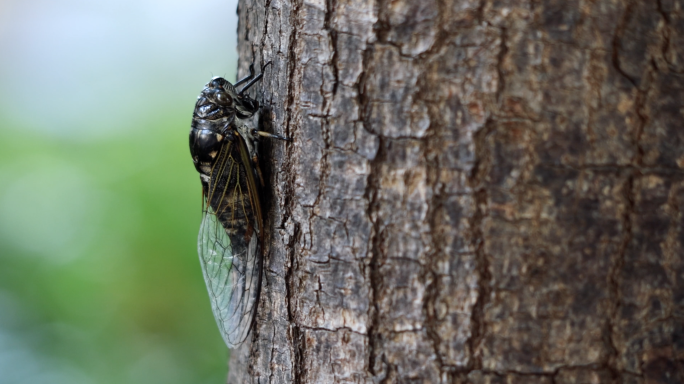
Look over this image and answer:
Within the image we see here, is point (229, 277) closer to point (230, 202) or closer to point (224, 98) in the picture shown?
point (230, 202)

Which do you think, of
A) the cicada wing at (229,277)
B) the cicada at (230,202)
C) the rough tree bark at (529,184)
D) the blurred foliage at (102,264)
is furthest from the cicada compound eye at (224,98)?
the blurred foliage at (102,264)

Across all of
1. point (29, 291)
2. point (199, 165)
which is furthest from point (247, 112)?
point (29, 291)

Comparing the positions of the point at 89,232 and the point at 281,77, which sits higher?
the point at 281,77

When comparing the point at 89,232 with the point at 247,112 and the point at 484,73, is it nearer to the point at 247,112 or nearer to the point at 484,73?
the point at 247,112

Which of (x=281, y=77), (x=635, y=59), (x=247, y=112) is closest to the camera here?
(x=635, y=59)

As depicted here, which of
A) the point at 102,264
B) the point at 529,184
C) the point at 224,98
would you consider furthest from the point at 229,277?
the point at 102,264

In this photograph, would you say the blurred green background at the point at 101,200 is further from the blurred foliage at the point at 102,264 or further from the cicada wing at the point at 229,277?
the cicada wing at the point at 229,277
